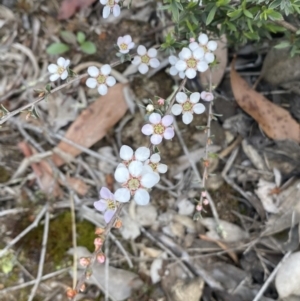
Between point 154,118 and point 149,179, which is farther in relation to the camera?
point 154,118

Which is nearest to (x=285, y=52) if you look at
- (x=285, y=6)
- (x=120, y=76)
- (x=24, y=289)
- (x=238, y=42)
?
(x=238, y=42)

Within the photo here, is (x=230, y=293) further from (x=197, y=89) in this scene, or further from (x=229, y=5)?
(x=229, y=5)

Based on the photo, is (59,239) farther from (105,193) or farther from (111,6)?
(111,6)

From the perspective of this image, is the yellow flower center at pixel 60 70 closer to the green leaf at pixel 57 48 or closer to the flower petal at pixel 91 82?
the flower petal at pixel 91 82

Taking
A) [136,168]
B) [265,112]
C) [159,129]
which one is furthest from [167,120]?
[265,112]

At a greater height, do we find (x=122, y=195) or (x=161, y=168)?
(x=122, y=195)

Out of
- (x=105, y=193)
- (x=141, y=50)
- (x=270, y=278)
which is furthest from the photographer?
(x=270, y=278)
